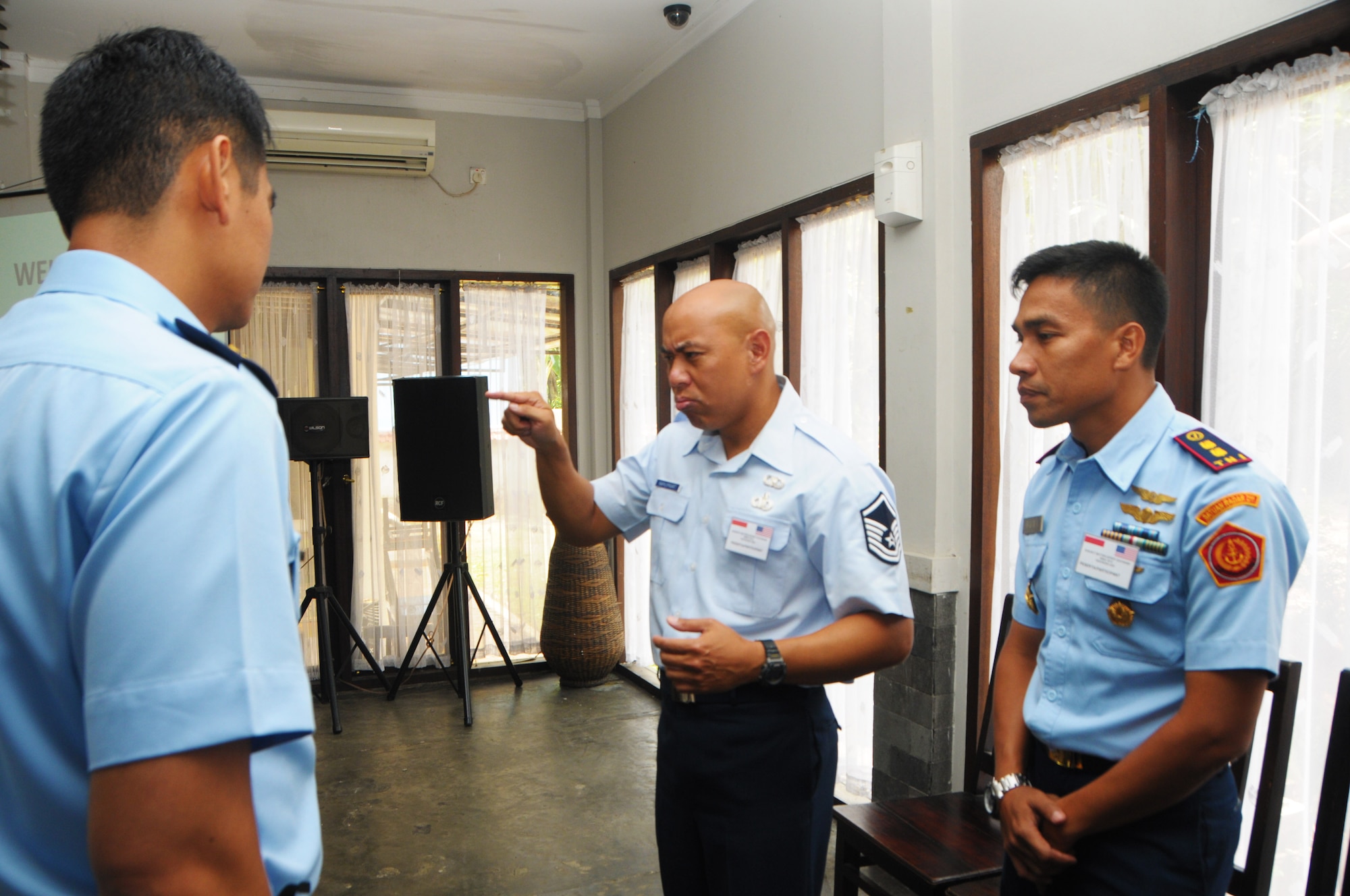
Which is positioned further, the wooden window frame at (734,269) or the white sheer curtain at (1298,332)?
the wooden window frame at (734,269)

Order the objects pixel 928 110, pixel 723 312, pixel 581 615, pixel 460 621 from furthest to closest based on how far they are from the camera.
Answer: pixel 581 615 → pixel 460 621 → pixel 928 110 → pixel 723 312

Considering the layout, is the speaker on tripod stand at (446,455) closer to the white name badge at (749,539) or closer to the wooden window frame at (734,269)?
the wooden window frame at (734,269)

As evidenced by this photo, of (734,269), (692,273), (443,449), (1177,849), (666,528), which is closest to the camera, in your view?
(1177,849)

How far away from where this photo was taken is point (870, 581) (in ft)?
5.35

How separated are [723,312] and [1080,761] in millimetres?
1014

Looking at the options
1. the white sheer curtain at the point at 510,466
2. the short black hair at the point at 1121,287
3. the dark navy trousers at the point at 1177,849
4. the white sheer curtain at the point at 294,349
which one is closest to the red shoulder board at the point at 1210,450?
the short black hair at the point at 1121,287

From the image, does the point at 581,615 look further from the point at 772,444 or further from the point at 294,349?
the point at 772,444

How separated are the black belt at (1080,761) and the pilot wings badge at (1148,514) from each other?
0.37m

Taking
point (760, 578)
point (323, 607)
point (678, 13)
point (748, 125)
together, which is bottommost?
point (323, 607)

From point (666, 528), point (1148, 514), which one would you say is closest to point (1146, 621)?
point (1148, 514)

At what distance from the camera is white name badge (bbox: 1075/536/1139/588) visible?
1373mm

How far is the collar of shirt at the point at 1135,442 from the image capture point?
1.43 meters

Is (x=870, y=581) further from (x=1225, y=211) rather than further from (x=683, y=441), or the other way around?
(x=1225, y=211)

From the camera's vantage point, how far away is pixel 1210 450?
1366 mm
